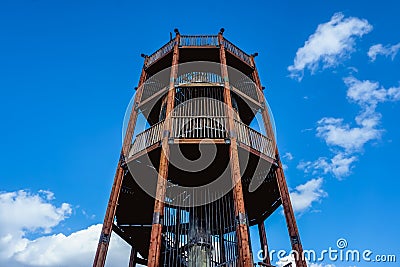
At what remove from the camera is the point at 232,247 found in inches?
507

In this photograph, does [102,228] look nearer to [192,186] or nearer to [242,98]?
[192,186]

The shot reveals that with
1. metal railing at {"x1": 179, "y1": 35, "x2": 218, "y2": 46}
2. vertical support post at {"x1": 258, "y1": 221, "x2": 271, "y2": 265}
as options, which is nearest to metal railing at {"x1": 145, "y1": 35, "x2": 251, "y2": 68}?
metal railing at {"x1": 179, "y1": 35, "x2": 218, "y2": 46}

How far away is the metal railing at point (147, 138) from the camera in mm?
12820

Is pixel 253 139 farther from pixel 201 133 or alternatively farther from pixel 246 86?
pixel 246 86

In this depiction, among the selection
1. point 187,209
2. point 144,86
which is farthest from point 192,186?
point 144,86

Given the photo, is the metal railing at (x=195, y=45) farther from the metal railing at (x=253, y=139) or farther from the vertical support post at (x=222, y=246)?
the vertical support post at (x=222, y=246)

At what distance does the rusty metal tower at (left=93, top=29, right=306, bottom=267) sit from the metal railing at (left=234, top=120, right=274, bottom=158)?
0.05 meters

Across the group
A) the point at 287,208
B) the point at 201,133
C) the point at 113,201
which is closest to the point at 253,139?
the point at 201,133

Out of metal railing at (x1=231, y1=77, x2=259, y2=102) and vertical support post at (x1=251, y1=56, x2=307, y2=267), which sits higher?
metal railing at (x1=231, y1=77, x2=259, y2=102)

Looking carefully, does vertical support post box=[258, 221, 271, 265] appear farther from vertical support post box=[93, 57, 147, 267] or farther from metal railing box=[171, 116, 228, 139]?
vertical support post box=[93, 57, 147, 267]

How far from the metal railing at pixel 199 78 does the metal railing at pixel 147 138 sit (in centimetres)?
241

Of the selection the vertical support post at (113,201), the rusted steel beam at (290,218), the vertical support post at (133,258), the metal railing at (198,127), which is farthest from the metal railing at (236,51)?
the vertical support post at (133,258)

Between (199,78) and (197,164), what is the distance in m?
A: 4.50

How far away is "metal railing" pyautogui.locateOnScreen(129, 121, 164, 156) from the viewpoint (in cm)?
1282
